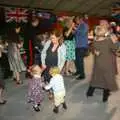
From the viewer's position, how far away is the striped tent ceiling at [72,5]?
16.2 m

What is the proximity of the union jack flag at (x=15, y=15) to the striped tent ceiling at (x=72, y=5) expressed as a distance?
1.44 feet

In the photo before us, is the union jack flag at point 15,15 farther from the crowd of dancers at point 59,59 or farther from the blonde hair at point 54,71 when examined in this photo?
the blonde hair at point 54,71

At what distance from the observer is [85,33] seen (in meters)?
11.9

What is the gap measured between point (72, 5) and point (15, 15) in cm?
601

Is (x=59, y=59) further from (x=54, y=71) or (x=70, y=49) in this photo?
(x=70, y=49)

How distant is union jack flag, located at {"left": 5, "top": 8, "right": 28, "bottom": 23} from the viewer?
1417 centimetres

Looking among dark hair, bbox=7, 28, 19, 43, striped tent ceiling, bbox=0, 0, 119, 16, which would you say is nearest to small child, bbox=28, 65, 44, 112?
dark hair, bbox=7, 28, 19, 43

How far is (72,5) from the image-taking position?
20.1m

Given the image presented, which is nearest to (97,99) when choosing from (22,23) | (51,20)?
(22,23)

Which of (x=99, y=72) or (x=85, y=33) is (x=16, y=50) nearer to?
(x=85, y=33)

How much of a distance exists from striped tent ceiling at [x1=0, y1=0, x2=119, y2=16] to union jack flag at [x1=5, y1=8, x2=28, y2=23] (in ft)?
1.44

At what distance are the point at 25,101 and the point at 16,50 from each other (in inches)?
81.7

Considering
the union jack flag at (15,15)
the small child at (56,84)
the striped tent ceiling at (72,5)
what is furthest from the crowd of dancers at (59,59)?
the striped tent ceiling at (72,5)

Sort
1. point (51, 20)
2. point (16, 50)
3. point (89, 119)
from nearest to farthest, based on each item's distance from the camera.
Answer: point (89, 119) → point (16, 50) → point (51, 20)
